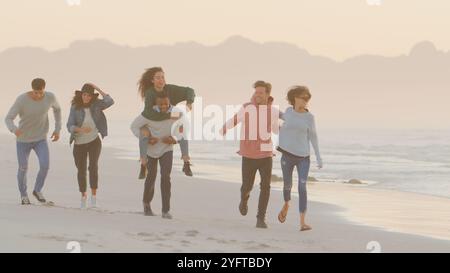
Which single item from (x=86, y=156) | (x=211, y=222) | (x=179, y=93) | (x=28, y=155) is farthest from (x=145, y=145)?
(x=28, y=155)

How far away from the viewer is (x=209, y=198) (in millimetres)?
16953

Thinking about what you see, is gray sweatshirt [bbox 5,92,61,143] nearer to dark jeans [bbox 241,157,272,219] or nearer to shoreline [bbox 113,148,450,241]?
dark jeans [bbox 241,157,272,219]

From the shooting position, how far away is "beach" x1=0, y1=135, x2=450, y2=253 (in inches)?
396

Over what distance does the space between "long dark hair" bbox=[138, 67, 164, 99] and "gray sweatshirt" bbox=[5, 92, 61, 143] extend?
59.4 inches

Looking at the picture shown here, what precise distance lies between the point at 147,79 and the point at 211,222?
2273 millimetres

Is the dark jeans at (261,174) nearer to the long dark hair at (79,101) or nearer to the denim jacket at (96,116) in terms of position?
the denim jacket at (96,116)

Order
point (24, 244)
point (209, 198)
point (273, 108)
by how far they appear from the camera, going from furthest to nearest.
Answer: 1. point (209, 198)
2. point (273, 108)
3. point (24, 244)

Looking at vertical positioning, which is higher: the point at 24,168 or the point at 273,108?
the point at 273,108

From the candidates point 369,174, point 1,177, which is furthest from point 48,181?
point 369,174

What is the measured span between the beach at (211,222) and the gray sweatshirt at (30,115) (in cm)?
108

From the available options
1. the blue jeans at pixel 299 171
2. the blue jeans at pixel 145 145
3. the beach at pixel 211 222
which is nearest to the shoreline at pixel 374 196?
the beach at pixel 211 222

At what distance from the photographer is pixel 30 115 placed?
12.6m
